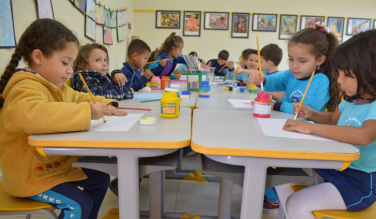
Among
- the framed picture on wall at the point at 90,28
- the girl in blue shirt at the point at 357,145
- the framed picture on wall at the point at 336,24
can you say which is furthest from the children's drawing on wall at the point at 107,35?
the framed picture on wall at the point at 336,24

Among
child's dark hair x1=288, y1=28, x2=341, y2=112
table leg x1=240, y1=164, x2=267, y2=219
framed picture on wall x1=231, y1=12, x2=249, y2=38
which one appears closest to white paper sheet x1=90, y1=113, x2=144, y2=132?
table leg x1=240, y1=164, x2=267, y2=219

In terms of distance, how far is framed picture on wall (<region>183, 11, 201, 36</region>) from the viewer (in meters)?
5.34

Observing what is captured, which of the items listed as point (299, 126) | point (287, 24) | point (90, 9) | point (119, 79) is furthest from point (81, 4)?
point (287, 24)

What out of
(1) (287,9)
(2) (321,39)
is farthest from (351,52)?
(1) (287,9)

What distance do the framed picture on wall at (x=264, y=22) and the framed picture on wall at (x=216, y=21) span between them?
603 mm

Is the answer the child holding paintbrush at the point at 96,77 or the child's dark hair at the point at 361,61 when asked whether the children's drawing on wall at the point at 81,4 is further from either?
the child's dark hair at the point at 361,61

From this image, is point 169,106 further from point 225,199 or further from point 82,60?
point 82,60

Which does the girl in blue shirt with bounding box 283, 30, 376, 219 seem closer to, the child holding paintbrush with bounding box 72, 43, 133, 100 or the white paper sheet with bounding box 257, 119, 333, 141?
the white paper sheet with bounding box 257, 119, 333, 141

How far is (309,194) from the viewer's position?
0.86 metres

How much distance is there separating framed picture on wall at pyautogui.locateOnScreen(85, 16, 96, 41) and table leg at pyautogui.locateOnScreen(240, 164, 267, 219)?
2771mm

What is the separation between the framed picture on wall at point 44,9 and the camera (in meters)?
1.95

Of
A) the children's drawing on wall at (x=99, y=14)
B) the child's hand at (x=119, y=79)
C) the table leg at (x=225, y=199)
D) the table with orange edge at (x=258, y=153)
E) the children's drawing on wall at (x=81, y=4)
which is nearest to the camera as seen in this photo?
the table with orange edge at (x=258, y=153)

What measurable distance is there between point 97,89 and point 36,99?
2.25 ft

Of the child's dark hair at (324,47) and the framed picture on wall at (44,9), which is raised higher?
the framed picture on wall at (44,9)
